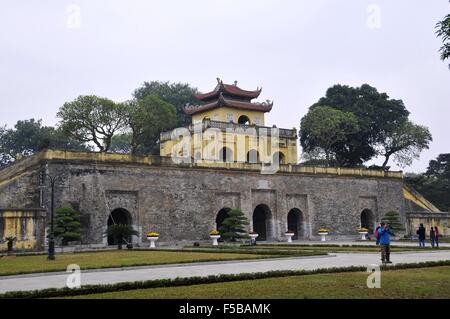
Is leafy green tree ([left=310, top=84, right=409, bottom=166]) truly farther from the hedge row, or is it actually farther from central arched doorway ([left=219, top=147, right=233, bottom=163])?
the hedge row

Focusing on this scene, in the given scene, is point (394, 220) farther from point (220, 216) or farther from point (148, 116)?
point (148, 116)

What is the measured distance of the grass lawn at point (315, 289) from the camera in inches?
309

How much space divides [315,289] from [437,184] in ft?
145

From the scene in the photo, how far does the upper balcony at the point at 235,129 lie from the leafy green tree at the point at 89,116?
523 cm

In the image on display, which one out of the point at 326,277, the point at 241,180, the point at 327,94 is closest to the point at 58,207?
the point at 241,180

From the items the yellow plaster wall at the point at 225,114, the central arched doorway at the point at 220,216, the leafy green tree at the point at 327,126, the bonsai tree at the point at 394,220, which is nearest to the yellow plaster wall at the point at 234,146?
the leafy green tree at the point at 327,126

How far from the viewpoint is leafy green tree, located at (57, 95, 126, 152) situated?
3634 cm

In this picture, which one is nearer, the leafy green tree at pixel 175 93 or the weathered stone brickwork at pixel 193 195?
the weathered stone brickwork at pixel 193 195

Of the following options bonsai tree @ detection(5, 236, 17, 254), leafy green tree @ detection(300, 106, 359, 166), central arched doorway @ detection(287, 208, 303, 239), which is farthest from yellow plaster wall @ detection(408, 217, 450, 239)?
bonsai tree @ detection(5, 236, 17, 254)

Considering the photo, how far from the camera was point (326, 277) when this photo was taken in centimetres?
1027

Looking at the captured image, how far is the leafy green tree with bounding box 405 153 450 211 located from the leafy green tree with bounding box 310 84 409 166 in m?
5.25

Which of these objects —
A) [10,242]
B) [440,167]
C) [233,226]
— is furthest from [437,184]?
[10,242]

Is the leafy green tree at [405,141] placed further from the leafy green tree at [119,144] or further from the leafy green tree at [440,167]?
the leafy green tree at [119,144]
